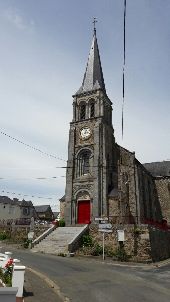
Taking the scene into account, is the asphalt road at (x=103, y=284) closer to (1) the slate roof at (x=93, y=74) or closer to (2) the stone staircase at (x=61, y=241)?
(2) the stone staircase at (x=61, y=241)

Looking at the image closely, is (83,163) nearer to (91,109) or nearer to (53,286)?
(91,109)

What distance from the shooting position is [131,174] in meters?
32.0

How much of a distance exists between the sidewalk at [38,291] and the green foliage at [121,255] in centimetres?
1029

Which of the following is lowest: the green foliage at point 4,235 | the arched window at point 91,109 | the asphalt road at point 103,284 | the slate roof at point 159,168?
the asphalt road at point 103,284

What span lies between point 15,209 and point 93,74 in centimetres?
3952

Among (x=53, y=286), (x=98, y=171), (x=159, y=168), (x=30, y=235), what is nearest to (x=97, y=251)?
(x=30, y=235)

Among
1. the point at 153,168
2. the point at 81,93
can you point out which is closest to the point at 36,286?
the point at 81,93

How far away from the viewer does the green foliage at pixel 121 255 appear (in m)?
21.5

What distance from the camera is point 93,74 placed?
38.7 m

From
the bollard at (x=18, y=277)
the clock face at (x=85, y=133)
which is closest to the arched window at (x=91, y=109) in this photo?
the clock face at (x=85, y=133)

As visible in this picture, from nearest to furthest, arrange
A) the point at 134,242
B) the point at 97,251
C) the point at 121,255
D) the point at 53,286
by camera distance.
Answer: the point at 53,286
the point at 121,255
the point at 134,242
the point at 97,251

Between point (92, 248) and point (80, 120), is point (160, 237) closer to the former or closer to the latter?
point (92, 248)

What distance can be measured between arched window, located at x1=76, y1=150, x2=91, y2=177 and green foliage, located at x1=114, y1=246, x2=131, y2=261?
11288 mm

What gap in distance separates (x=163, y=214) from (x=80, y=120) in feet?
58.3
